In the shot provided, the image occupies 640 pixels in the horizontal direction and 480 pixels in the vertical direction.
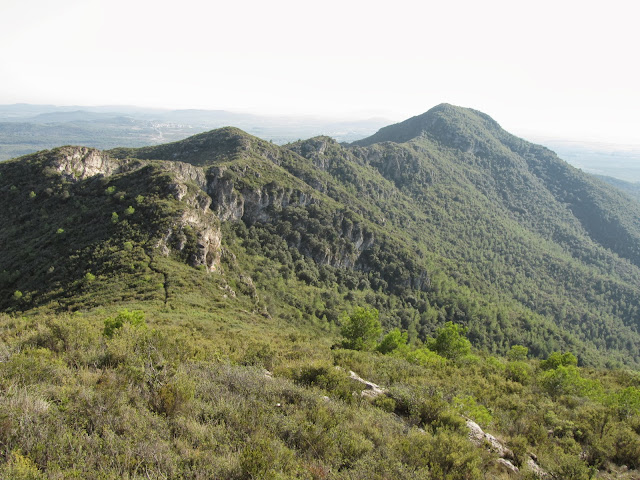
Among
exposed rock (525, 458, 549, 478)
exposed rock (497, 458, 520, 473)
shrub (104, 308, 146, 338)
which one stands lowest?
shrub (104, 308, 146, 338)

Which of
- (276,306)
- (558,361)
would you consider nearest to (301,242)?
(276,306)

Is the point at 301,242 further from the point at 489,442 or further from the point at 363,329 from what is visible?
the point at 489,442

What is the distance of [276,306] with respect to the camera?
221 feet

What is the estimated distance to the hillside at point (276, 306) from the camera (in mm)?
9102

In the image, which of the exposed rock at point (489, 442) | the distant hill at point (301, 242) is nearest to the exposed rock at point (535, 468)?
the exposed rock at point (489, 442)

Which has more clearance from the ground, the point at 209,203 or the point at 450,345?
the point at 209,203

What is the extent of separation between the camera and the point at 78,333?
534 inches

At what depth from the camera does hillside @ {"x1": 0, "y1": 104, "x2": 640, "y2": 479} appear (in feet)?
29.9

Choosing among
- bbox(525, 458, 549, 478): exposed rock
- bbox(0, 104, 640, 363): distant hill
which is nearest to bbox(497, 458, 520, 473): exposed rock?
bbox(525, 458, 549, 478): exposed rock

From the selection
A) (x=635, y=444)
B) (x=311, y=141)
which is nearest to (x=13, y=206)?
(x=635, y=444)

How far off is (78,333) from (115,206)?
150 feet

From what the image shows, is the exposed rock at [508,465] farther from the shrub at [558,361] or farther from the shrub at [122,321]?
the shrub at [558,361]

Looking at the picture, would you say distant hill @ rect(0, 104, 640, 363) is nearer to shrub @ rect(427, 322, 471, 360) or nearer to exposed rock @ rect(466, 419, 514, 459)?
shrub @ rect(427, 322, 471, 360)

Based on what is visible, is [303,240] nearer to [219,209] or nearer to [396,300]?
[219,209]
